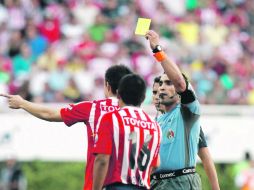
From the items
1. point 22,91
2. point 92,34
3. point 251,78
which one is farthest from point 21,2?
point 251,78

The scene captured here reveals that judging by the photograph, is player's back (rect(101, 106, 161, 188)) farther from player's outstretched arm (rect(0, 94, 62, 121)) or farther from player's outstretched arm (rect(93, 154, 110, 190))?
player's outstretched arm (rect(0, 94, 62, 121))

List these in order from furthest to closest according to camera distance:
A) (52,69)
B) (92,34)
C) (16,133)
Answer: (92,34)
(52,69)
(16,133)

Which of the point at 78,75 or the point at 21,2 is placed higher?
the point at 21,2

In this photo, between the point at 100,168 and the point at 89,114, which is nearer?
the point at 100,168

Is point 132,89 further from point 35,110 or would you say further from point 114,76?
point 35,110

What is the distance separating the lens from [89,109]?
1062 centimetres

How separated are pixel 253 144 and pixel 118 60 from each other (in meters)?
3.56

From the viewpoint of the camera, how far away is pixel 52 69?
2242 centimetres

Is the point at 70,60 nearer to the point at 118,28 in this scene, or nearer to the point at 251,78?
the point at 118,28

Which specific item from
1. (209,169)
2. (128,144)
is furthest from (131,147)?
(209,169)

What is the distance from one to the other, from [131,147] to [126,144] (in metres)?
0.06

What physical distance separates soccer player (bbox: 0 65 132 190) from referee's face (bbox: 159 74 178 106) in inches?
27.6

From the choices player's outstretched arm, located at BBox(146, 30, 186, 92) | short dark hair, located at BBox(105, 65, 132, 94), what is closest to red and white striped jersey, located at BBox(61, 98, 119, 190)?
short dark hair, located at BBox(105, 65, 132, 94)

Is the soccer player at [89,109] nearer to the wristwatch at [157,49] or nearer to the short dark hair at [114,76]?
the short dark hair at [114,76]
